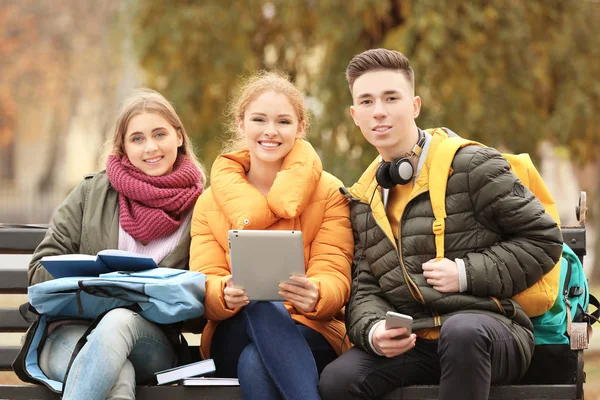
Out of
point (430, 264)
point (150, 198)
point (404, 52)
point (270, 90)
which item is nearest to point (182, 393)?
point (150, 198)

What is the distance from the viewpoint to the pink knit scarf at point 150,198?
4.05 meters

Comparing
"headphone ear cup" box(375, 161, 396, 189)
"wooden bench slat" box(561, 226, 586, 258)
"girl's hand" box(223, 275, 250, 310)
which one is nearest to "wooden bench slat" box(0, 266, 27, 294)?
"girl's hand" box(223, 275, 250, 310)

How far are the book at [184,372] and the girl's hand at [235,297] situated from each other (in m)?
0.27

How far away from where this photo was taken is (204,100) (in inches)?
323

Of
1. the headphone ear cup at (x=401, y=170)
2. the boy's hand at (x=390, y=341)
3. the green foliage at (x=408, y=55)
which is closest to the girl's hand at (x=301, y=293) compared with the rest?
the boy's hand at (x=390, y=341)

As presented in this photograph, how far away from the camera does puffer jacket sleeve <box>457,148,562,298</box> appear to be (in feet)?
11.4

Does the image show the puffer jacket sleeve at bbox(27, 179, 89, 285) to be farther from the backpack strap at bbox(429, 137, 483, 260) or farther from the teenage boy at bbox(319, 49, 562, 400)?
the backpack strap at bbox(429, 137, 483, 260)

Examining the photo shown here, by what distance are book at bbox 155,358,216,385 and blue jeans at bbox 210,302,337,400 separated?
116 mm

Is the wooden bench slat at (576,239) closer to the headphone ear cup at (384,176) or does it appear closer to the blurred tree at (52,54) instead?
the headphone ear cup at (384,176)

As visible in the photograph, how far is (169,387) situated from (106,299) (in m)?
0.42

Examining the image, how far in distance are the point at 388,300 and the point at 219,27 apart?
484cm

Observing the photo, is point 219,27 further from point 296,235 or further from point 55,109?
point 55,109

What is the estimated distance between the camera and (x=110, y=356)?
3463mm

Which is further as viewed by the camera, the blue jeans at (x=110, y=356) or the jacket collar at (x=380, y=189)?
the jacket collar at (x=380, y=189)
